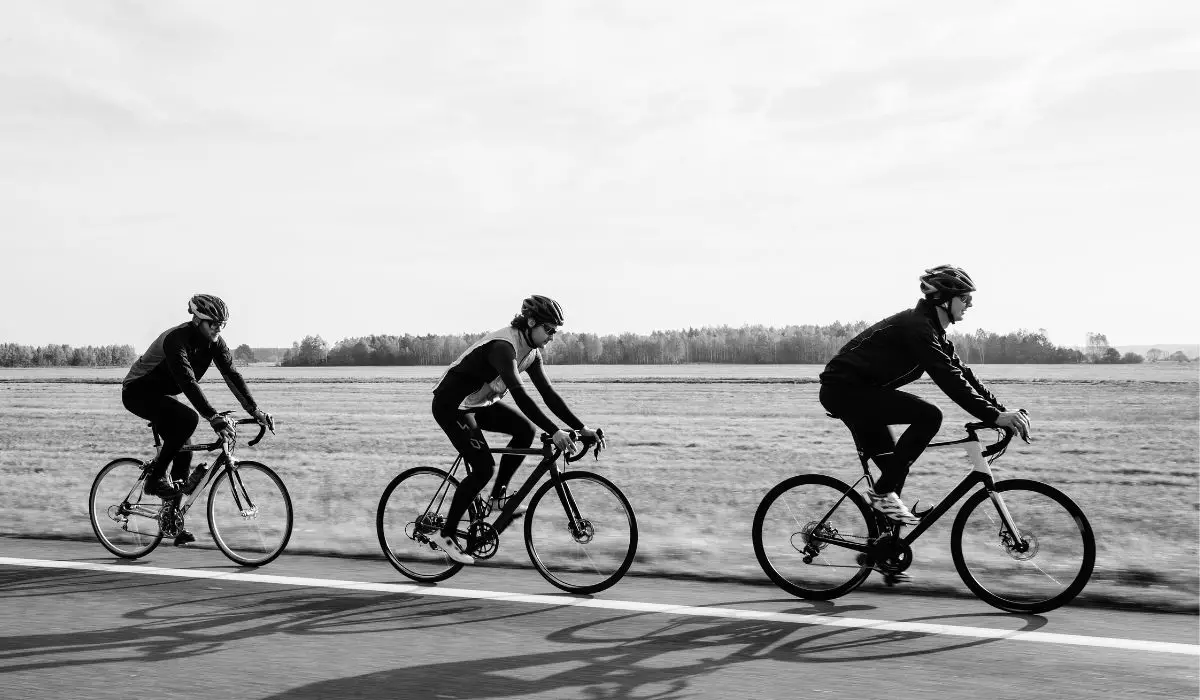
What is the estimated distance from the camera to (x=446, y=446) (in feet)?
72.8

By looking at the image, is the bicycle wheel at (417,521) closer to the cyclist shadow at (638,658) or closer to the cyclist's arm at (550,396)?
the cyclist's arm at (550,396)

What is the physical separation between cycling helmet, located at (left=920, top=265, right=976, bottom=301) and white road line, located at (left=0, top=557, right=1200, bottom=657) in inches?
74.0

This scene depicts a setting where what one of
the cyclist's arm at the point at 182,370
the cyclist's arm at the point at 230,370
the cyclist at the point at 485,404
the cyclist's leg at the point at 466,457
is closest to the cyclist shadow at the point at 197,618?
the cyclist's leg at the point at 466,457

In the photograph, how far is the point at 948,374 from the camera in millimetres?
5758

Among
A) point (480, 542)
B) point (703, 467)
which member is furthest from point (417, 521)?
point (703, 467)

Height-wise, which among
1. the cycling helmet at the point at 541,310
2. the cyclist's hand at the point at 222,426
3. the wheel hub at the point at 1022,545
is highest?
the cycling helmet at the point at 541,310

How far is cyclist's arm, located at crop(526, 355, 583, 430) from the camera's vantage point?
252 inches

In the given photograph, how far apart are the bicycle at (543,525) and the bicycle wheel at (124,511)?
6.44 ft

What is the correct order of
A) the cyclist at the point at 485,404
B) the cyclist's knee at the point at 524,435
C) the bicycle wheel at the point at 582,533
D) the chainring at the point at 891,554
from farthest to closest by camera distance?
the cyclist's knee at the point at 524,435
the cyclist at the point at 485,404
the bicycle wheel at the point at 582,533
the chainring at the point at 891,554

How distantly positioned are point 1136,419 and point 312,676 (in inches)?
1244

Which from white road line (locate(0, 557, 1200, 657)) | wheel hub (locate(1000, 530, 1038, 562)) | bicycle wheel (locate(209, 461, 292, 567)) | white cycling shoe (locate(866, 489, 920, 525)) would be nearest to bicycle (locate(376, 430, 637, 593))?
white road line (locate(0, 557, 1200, 657))

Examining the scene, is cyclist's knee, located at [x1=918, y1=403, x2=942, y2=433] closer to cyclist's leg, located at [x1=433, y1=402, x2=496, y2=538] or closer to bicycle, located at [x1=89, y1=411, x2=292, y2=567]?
cyclist's leg, located at [x1=433, y1=402, x2=496, y2=538]

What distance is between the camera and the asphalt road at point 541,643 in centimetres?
437

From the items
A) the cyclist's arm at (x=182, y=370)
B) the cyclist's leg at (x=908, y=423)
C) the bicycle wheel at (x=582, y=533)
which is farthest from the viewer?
the cyclist's arm at (x=182, y=370)
